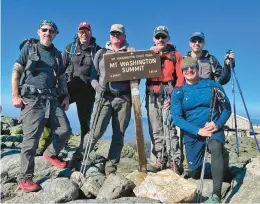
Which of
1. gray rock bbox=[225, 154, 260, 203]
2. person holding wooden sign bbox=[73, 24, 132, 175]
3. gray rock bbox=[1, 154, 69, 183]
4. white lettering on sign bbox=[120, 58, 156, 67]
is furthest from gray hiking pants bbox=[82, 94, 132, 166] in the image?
gray rock bbox=[225, 154, 260, 203]

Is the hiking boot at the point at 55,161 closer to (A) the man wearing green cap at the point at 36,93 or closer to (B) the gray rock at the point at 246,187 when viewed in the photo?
(A) the man wearing green cap at the point at 36,93

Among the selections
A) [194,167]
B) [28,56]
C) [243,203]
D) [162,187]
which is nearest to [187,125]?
[194,167]

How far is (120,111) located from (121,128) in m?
0.44

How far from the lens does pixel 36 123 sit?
680 centimetres

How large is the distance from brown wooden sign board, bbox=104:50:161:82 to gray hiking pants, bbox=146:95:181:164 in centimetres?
68

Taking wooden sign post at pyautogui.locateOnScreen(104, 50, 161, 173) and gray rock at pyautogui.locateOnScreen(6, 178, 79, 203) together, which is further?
wooden sign post at pyautogui.locateOnScreen(104, 50, 161, 173)

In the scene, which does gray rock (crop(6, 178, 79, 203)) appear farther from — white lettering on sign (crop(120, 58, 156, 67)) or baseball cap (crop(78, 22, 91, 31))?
baseball cap (crop(78, 22, 91, 31))

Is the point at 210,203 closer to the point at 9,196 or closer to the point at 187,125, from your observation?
the point at 187,125

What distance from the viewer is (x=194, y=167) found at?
687cm

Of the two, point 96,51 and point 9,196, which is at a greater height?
point 96,51

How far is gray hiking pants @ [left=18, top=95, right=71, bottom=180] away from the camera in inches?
263

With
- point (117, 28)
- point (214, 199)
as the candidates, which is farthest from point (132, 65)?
point (214, 199)

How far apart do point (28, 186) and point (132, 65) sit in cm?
381

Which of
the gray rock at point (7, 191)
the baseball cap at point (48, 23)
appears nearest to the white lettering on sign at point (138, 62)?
the baseball cap at point (48, 23)
